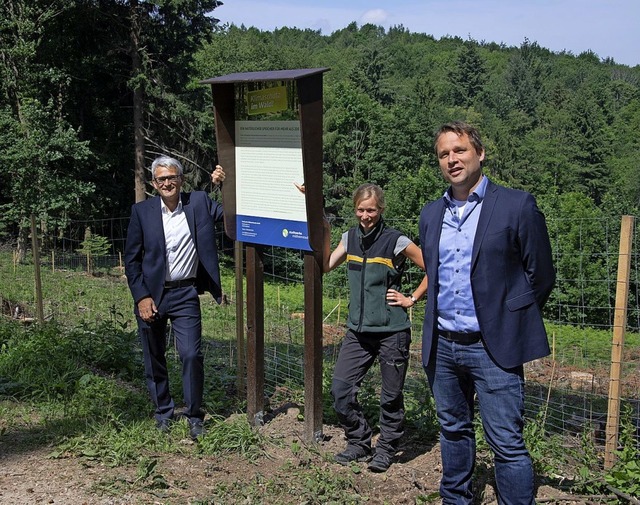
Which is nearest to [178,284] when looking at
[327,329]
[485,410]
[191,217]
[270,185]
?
[191,217]

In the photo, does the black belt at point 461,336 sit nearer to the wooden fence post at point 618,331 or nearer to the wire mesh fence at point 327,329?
the wooden fence post at point 618,331

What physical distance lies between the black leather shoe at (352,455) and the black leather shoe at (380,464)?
0.12 meters

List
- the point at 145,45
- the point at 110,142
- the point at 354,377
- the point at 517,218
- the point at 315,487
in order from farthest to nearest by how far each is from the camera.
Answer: the point at 110,142 → the point at 145,45 → the point at 354,377 → the point at 315,487 → the point at 517,218

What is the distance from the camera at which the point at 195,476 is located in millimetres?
4324

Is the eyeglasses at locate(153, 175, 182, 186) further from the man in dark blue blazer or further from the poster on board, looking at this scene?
the poster on board

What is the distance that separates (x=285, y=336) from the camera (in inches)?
426

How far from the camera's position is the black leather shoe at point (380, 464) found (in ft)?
14.5

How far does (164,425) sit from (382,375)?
5.34ft

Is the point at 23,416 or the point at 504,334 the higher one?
the point at 504,334

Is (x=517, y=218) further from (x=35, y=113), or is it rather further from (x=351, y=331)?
(x=35, y=113)

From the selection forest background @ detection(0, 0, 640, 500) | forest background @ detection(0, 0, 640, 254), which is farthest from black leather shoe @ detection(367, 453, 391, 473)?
forest background @ detection(0, 0, 640, 254)

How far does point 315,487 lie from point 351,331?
0.95m

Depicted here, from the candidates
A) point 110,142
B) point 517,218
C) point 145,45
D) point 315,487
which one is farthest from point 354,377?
point 110,142

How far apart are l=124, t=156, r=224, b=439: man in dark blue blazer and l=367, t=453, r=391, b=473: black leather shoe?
3.94ft
